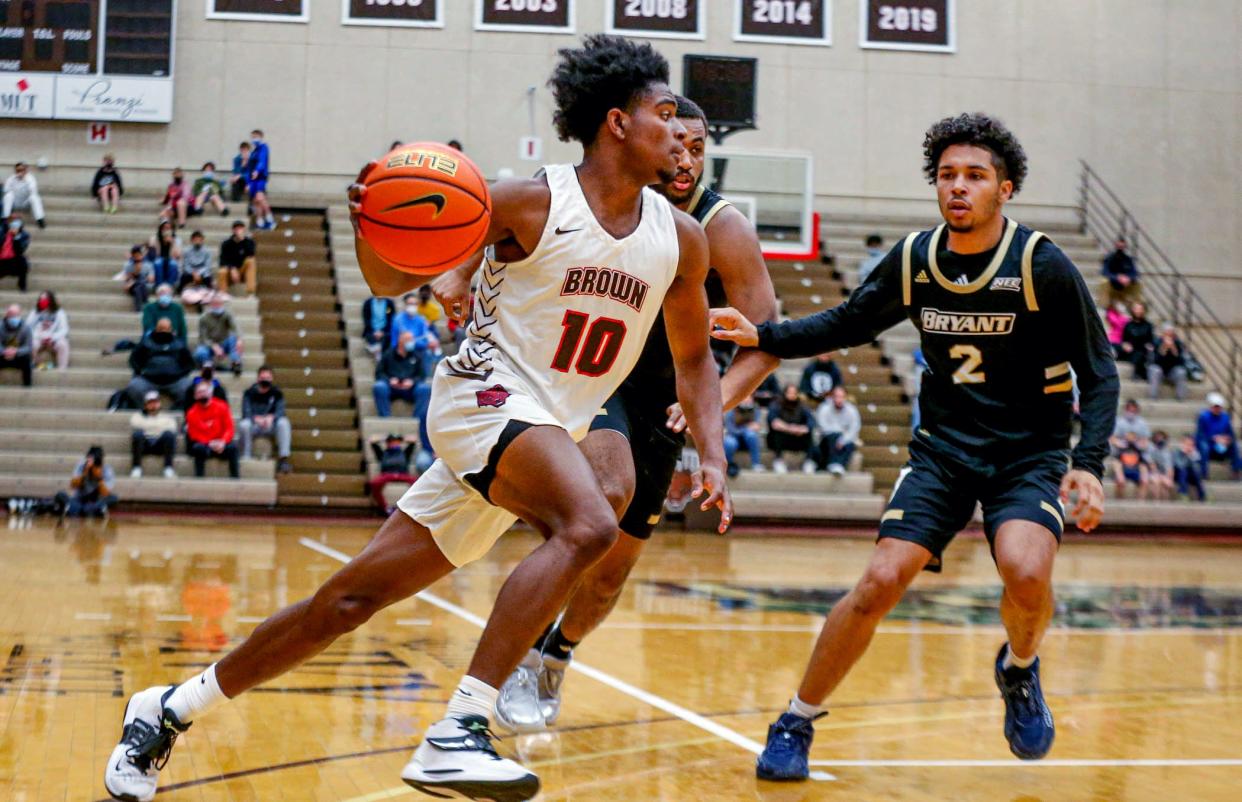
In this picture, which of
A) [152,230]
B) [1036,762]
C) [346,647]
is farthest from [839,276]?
[1036,762]

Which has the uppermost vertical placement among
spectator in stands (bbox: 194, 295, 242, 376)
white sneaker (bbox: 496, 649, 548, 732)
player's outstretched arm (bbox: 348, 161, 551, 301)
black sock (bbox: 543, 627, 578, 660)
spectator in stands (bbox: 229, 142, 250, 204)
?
spectator in stands (bbox: 229, 142, 250, 204)

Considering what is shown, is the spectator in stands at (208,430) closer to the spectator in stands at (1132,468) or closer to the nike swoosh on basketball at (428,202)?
the spectator in stands at (1132,468)

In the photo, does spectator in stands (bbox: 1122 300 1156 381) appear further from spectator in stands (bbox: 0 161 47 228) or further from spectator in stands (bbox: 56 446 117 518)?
spectator in stands (bbox: 0 161 47 228)

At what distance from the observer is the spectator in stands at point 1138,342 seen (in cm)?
2078

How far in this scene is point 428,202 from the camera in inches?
147

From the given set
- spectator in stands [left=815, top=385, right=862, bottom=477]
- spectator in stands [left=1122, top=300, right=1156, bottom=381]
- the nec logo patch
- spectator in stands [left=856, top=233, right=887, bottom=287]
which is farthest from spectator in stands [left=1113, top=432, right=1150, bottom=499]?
the nec logo patch

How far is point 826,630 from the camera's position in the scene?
4.82 metres

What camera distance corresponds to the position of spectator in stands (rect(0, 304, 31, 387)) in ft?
59.1

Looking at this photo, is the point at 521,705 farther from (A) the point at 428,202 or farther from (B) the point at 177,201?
(B) the point at 177,201

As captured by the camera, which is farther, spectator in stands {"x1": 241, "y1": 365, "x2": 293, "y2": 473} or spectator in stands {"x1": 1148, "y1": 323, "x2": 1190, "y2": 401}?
spectator in stands {"x1": 1148, "y1": 323, "x2": 1190, "y2": 401}

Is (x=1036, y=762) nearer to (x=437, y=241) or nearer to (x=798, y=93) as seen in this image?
(x=437, y=241)

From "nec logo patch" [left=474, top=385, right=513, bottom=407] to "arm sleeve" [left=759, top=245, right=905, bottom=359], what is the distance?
1466 millimetres

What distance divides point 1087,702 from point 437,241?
4.00 meters

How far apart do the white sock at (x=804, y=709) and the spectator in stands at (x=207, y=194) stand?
718 inches
